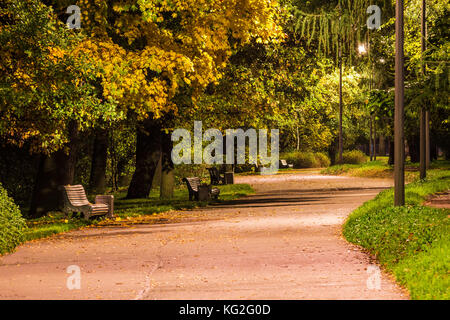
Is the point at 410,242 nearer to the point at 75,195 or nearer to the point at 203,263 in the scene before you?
the point at 203,263

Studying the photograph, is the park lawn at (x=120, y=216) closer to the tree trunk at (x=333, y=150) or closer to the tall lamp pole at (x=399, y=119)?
the tall lamp pole at (x=399, y=119)

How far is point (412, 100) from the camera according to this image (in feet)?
72.6

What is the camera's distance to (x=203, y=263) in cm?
1222

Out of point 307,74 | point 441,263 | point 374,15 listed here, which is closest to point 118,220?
point 374,15

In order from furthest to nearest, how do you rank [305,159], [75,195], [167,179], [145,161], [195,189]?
[305,159] < [167,179] < [145,161] < [195,189] < [75,195]

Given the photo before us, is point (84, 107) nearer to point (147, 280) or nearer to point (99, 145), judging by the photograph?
point (147, 280)

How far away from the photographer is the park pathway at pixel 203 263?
9.59 metres

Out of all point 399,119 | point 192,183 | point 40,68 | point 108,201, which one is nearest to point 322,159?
point 192,183

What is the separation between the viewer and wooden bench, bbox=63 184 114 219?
20266 mm

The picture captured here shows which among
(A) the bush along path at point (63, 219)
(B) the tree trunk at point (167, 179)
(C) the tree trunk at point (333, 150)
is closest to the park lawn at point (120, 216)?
(A) the bush along path at point (63, 219)

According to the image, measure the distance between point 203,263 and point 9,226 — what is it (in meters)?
4.51

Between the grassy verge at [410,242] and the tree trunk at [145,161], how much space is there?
14007 mm

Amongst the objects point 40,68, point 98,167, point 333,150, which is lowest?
point 98,167

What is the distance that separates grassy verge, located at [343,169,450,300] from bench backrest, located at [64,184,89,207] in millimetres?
7307
